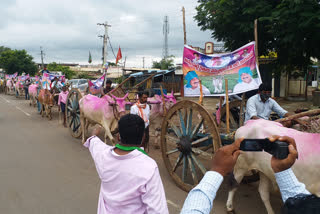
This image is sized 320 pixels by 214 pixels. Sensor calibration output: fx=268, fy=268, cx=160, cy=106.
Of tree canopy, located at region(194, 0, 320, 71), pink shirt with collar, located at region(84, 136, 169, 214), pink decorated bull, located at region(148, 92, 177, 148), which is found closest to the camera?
pink shirt with collar, located at region(84, 136, 169, 214)

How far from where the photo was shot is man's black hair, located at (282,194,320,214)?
3.51 ft

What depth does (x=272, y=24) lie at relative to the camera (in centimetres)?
920

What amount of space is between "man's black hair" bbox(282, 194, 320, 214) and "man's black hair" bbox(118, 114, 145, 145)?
1.00 meters

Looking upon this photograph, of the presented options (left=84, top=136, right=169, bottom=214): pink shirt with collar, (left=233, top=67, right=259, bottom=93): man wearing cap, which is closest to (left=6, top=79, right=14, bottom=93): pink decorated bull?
(left=233, top=67, right=259, bottom=93): man wearing cap

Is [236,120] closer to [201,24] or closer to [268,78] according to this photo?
[201,24]

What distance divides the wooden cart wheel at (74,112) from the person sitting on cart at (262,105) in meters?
5.48

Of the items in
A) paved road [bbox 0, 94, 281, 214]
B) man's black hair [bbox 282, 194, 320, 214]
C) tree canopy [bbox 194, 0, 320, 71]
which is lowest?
paved road [bbox 0, 94, 281, 214]

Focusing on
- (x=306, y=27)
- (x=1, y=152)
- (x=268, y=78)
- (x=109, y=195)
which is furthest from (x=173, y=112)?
(x=268, y=78)

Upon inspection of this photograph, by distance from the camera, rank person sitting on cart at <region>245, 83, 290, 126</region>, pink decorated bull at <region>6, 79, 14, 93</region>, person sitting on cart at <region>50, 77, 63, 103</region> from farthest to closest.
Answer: pink decorated bull at <region>6, 79, 14, 93</region>, person sitting on cart at <region>50, 77, 63, 103</region>, person sitting on cart at <region>245, 83, 290, 126</region>

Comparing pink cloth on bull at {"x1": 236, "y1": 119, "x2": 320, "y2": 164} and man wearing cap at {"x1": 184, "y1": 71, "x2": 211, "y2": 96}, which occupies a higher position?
man wearing cap at {"x1": 184, "y1": 71, "x2": 211, "y2": 96}

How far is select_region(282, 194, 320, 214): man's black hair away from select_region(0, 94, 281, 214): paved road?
2.77 meters

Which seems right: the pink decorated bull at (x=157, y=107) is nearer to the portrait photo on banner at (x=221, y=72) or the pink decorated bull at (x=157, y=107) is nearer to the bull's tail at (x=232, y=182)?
the portrait photo on banner at (x=221, y=72)

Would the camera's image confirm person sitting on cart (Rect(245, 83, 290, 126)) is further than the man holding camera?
Yes

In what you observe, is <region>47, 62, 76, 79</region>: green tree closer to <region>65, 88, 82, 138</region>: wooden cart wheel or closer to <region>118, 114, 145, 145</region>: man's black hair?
<region>65, 88, 82, 138</region>: wooden cart wheel
